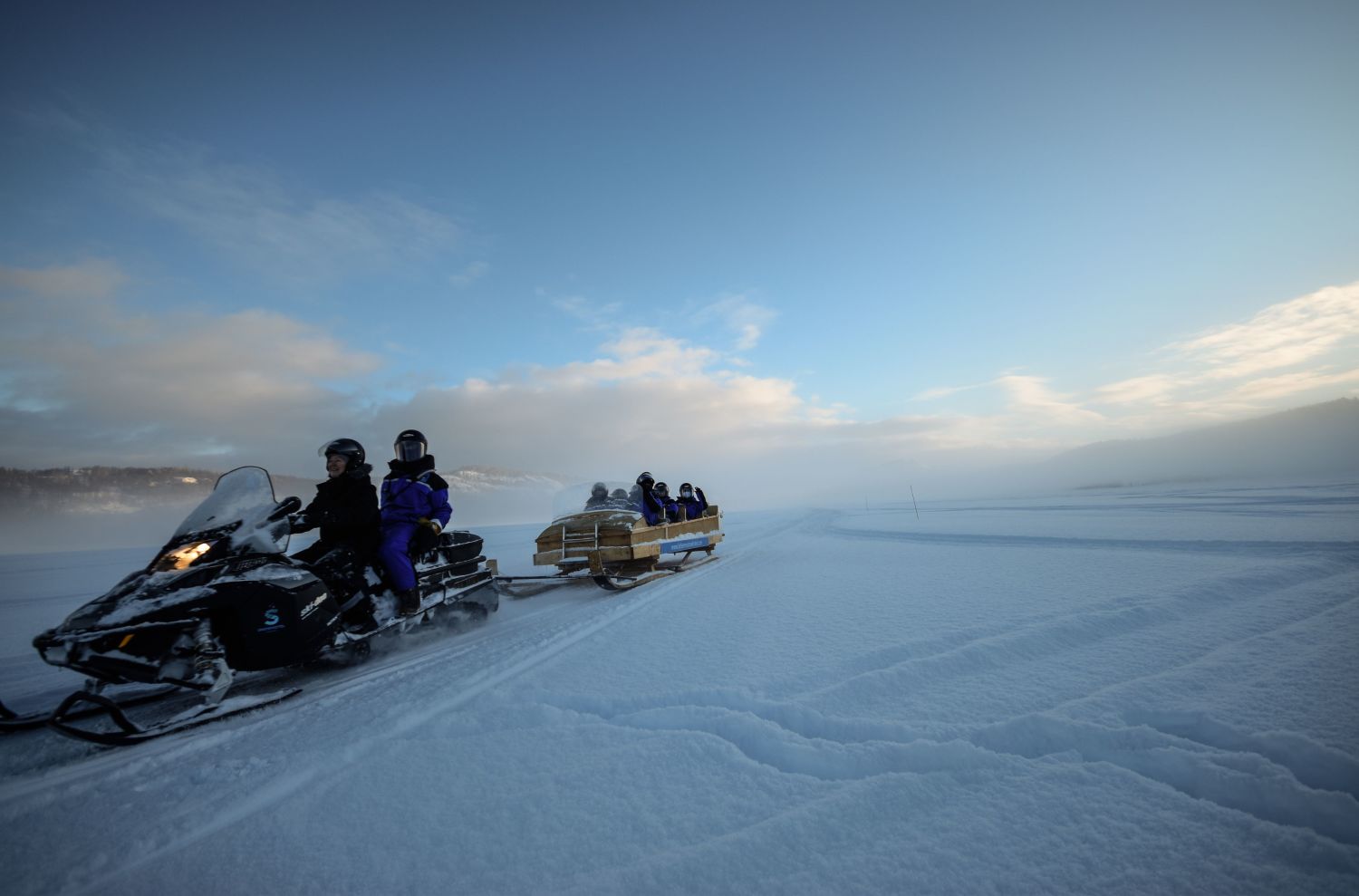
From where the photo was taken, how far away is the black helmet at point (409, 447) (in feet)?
18.5

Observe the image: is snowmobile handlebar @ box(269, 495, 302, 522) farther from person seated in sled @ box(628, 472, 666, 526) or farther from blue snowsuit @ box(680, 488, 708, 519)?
blue snowsuit @ box(680, 488, 708, 519)

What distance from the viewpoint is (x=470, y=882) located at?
5.11 feet

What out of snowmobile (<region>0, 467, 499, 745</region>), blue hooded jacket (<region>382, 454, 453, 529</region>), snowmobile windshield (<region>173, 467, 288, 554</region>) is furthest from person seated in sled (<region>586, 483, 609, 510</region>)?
snowmobile windshield (<region>173, 467, 288, 554</region>)

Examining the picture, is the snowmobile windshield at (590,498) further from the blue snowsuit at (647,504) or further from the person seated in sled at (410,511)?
the person seated in sled at (410,511)

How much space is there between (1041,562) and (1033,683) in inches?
177

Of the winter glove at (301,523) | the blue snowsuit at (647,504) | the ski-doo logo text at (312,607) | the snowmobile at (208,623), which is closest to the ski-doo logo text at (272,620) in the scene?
the snowmobile at (208,623)

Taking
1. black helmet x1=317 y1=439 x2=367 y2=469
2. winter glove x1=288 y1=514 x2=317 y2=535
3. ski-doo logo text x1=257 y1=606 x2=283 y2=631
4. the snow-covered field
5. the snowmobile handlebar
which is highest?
black helmet x1=317 y1=439 x2=367 y2=469

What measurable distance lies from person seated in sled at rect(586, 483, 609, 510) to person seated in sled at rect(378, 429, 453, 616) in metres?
3.76

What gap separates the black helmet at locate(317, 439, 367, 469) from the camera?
4.93m

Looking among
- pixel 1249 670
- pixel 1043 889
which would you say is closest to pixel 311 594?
pixel 1043 889

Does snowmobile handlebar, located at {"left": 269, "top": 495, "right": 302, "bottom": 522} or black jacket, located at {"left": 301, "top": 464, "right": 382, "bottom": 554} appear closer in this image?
snowmobile handlebar, located at {"left": 269, "top": 495, "right": 302, "bottom": 522}

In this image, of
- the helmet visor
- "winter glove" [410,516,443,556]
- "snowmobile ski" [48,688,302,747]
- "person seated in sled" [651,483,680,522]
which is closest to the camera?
"snowmobile ski" [48,688,302,747]

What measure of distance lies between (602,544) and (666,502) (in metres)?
3.27

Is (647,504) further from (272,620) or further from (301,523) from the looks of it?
(272,620)
